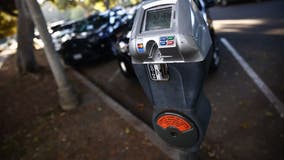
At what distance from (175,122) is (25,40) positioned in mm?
5321

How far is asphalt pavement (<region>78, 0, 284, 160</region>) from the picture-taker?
8.72 ft

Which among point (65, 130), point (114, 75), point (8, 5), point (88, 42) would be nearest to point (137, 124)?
point (65, 130)

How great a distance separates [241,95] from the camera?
3.67 metres

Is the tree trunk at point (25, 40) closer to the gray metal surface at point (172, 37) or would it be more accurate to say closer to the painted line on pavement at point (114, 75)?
the painted line on pavement at point (114, 75)

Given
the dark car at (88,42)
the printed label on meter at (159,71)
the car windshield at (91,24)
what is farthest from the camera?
the car windshield at (91,24)

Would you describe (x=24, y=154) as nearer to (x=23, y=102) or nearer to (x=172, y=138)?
(x=23, y=102)

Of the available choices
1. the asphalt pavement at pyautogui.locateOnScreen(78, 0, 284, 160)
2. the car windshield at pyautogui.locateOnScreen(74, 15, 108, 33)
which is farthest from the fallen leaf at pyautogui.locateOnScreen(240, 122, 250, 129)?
the car windshield at pyautogui.locateOnScreen(74, 15, 108, 33)

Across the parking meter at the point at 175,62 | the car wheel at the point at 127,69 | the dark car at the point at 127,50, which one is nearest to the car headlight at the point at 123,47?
the dark car at the point at 127,50

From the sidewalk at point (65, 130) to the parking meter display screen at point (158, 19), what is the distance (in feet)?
5.60

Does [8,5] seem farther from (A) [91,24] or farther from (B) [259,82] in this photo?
(B) [259,82]

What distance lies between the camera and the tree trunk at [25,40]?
5570mm

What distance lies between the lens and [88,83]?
17.2 feet

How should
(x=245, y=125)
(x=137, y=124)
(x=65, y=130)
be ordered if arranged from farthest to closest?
(x=65, y=130), (x=137, y=124), (x=245, y=125)

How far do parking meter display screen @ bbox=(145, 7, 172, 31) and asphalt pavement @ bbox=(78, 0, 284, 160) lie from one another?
1812 mm
